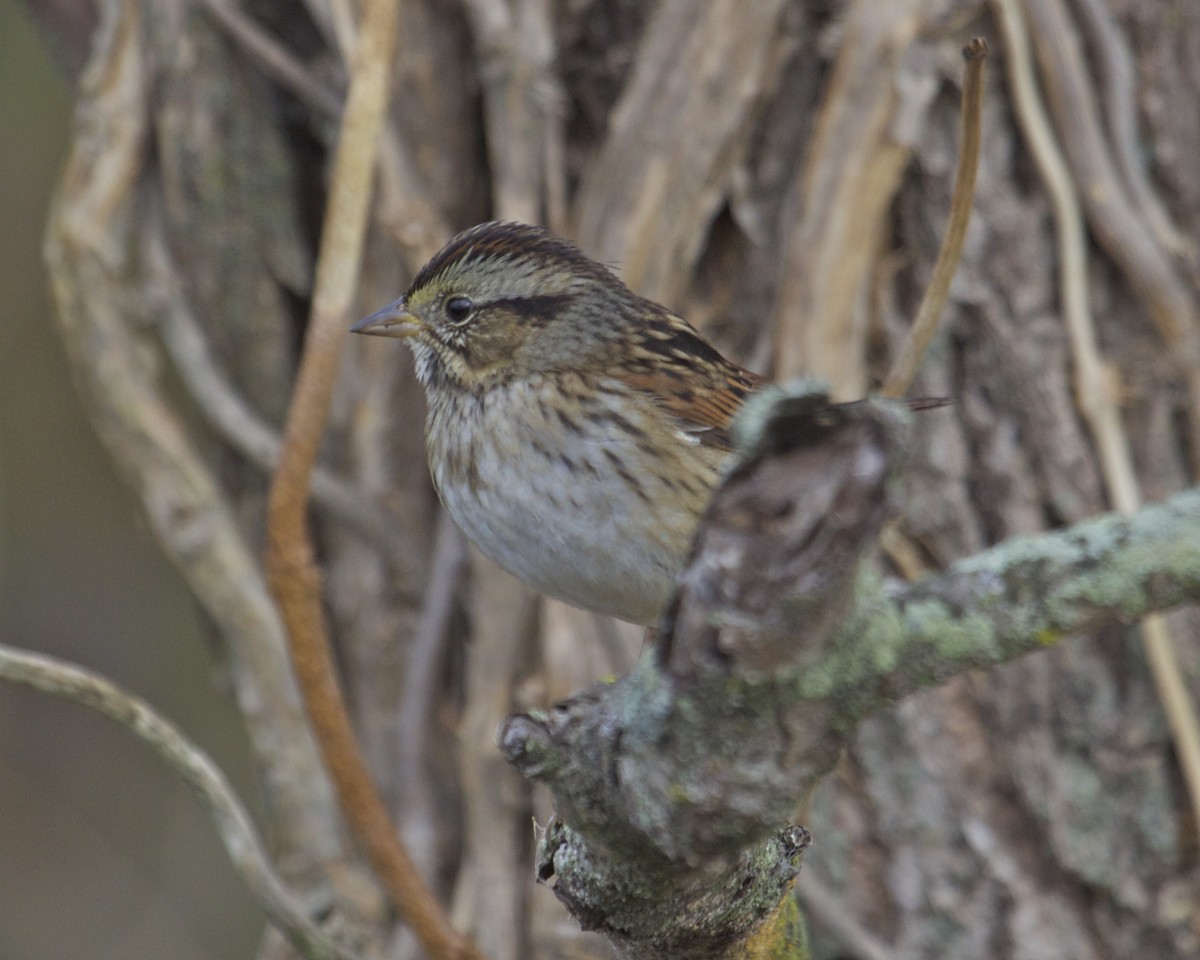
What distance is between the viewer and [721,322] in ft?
9.45

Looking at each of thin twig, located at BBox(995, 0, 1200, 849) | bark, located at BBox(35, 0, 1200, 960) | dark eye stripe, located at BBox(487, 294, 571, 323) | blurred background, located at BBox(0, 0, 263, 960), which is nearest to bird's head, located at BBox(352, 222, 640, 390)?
dark eye stripe, located at BBox(487, 294, 571, 323)

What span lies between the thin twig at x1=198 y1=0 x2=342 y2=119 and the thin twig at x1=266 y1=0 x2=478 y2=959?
1.10ft

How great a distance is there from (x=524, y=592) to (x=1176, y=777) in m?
1.28

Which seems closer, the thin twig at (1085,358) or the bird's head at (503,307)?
the bird's head at (503,307)

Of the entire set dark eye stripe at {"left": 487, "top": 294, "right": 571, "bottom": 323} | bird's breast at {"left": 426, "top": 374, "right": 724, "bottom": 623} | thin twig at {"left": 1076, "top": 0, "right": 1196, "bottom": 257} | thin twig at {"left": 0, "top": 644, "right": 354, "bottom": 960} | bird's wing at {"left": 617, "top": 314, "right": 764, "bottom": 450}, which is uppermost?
thin twig at {"left": 1076, "top": 0, "right": 1196, "bottom": 257}

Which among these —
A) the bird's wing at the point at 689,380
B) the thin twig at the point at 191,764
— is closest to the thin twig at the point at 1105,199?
the bird's wing at the point at 689,380

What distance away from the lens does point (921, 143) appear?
107 inches

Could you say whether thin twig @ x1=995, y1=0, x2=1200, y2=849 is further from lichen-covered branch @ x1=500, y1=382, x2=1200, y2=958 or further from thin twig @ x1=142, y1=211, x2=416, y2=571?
lichen-covered branch @ x1=500, y1=382, x2=1200, y2=958

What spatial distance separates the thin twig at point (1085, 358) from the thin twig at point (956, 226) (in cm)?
72

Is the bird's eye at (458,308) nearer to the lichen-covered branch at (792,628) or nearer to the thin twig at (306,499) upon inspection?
the thin twig at (306,499)

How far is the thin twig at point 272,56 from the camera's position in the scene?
285cm

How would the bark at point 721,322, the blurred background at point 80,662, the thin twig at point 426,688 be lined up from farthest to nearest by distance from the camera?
the blurred background at point 80,662, the thin twig at point 426,688, the bark at point 721,322

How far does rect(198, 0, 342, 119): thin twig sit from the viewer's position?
2850 millimetres

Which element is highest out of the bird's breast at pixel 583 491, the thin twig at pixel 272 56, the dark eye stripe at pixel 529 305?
the thin twig at pixel 272 56
